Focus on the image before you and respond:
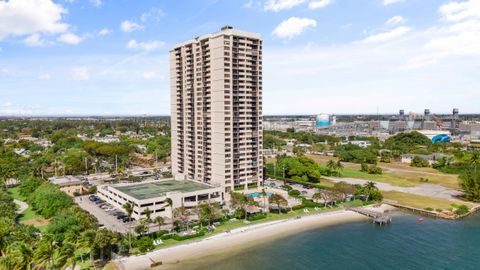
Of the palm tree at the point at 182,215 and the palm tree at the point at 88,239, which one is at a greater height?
the palm tree at the point at 88,239

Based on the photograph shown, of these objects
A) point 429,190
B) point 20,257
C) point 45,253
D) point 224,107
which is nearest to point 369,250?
point 224,107

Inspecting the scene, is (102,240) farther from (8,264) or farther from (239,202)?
(239,202)

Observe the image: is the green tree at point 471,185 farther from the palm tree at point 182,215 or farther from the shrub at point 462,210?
the palm tree at point 182,215

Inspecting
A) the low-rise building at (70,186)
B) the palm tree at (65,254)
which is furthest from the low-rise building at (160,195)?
the palm tree at (65,254)

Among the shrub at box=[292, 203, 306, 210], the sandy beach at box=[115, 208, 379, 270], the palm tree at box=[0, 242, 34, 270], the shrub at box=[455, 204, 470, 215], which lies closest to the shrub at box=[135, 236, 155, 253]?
the sandy beach at box=[115, 208, 379, 270]

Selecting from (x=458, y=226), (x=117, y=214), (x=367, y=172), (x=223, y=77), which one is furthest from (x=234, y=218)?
(x=367, y=172)

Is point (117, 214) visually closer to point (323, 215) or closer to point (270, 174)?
point (323, 215)
